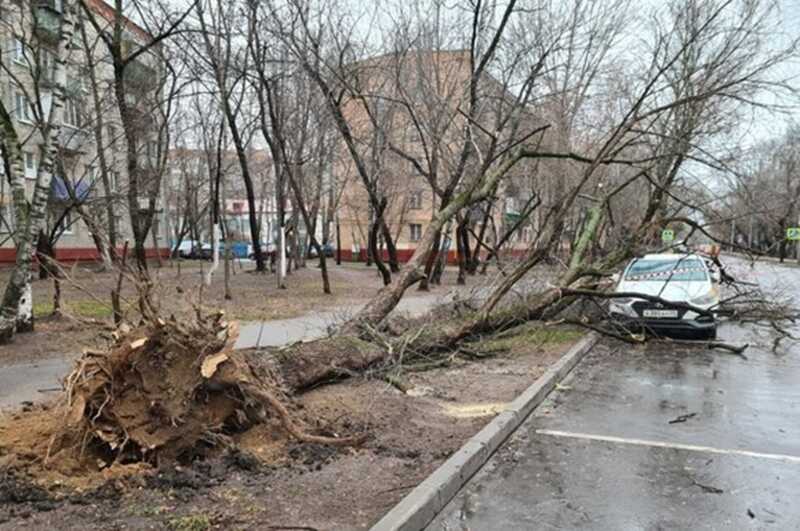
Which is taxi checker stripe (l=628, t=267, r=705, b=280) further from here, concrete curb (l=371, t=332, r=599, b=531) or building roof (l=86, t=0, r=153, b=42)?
building roof (l=86, t=0, r=153, b=42)

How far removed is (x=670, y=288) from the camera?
12.0 metres

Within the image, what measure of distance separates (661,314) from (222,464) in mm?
9263

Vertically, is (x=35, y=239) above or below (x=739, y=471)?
above

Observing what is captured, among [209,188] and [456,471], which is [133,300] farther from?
[209,188]

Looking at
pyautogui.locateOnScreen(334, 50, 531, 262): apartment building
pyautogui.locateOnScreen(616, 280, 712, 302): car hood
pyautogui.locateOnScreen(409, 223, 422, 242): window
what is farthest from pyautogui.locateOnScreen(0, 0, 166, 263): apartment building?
pyautogui.locateOnScreen(409, 223, 422, 242): window

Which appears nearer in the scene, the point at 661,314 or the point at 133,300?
the point at 133,300

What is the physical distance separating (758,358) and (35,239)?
11.6 m

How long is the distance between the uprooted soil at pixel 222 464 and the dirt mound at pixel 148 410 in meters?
0.01

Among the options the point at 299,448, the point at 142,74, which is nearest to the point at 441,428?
the point at 299,448

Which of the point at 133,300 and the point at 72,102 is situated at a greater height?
the point at 72,102

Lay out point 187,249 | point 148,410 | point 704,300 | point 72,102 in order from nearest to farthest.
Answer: point 148,410, point 704,300, point 72,102, point 187,249

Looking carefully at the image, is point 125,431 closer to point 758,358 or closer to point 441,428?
point 441,428

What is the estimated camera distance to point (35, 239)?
9.62 m

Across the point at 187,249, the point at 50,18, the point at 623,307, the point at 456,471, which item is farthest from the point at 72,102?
the point at 187,249
